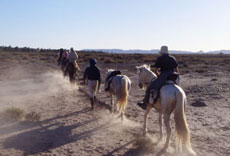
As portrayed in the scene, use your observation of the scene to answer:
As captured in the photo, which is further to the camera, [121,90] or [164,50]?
[121,90]

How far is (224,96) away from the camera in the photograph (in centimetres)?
1448

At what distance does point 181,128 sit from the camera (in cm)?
659

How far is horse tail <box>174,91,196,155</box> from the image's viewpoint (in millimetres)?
6543

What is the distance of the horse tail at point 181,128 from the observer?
6.54 meters

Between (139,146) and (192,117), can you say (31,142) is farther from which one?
(192,117)

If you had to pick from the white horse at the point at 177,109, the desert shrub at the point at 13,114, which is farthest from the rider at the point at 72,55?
the white horse at the point at 177,109

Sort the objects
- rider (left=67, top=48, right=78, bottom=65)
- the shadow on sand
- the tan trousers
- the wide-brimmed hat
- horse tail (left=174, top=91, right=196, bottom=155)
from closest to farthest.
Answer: horse tail (left=174, top=91, right=196, bottom=155)
the shadow on sand
the wide-brimmed hat
the tan trousers
rider (left=67, top=48, right=78, bottom=65)

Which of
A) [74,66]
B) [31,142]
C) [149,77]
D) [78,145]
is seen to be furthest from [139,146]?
[74,66]

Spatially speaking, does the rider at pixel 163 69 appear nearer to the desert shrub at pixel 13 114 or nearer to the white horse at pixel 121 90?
the white horse at pixel 121 90

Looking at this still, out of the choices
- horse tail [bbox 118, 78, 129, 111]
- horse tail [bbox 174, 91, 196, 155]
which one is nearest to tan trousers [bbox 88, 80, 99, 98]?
horse tail [bbox 118, 78, 129, 111]

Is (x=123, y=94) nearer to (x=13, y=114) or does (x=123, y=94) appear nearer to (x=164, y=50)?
(x=164, y=50)

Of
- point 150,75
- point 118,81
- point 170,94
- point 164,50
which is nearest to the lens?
point 170,94

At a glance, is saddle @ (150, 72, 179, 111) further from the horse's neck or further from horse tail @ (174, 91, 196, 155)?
the horse's neck

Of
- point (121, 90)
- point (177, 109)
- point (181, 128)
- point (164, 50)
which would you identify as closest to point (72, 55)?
point (121, 90)
